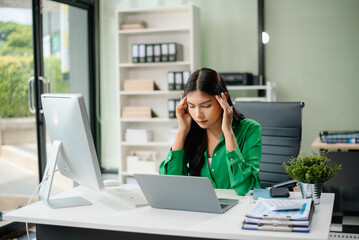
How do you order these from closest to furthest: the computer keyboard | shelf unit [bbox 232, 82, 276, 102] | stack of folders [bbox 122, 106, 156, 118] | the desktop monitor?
the desktop monitor → the computer keyboard → shelf unit [bbox 232, 82, 276, 102] → stack of folders [bbox 122, 106, 156, 118]

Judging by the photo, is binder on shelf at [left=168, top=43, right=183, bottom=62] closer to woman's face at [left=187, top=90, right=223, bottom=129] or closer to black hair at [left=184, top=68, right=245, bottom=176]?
black hair at [left=184, top=68, right=245, bottom=176]

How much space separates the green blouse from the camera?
2.41m

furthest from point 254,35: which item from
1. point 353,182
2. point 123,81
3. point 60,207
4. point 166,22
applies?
point 60,207

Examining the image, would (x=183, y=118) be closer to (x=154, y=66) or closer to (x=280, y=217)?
(x=280, y=217)

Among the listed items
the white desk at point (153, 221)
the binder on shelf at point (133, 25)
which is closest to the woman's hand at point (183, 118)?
the white desk at point (153, 221)

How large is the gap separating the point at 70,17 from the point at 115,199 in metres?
3.70

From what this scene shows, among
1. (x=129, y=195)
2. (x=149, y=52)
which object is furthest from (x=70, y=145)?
(x=149, y=52)

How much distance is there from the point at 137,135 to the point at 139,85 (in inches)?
Answer: 21.6

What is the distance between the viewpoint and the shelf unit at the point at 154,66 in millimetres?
5363

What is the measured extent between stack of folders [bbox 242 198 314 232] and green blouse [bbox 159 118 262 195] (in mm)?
446

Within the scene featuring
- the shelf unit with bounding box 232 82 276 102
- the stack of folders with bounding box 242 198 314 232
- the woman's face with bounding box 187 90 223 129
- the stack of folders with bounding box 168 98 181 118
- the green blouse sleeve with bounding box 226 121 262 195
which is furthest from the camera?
the stack of folders with bounding box 168 98 181 118

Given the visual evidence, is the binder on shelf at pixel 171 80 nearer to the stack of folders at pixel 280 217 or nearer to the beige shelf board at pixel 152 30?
the beige shelf board at pixel 152 30

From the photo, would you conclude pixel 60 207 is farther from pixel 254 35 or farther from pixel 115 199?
pixel 254 35

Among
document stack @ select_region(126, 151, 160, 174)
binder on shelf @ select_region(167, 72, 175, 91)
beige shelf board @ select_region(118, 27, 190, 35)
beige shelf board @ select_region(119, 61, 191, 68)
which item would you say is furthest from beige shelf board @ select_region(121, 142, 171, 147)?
beige shelf board @ select_region(118, 27, 190, 35)
